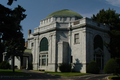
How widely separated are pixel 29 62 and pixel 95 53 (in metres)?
17.9

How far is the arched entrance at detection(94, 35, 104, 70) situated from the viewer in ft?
113

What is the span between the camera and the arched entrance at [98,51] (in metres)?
34.5

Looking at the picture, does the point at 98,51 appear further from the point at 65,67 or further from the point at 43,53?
the point at 43,53

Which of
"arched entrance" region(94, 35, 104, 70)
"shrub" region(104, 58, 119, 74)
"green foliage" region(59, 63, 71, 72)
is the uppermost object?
"arched entrance" region(94, 35, 104, 70)

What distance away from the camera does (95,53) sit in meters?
34.2

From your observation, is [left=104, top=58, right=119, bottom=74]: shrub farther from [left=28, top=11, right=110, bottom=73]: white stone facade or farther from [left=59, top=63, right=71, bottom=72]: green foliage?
[left=59, top=63, right=71, bottom=72]: green foliage

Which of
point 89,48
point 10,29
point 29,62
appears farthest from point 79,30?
point 10,29

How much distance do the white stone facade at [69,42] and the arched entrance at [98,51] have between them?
27.2 inches

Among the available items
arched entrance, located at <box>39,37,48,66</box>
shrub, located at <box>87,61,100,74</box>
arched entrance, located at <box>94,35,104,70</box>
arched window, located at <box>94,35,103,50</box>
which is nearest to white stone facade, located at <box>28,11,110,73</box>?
arched entrance, located at <box>39,37,48,66</box>

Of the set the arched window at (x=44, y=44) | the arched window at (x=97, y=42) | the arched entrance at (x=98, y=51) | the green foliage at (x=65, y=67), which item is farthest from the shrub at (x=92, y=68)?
the arched window at (x=44, y=44)

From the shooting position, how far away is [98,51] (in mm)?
34906

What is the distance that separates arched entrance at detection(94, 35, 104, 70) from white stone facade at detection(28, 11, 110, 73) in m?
0.69

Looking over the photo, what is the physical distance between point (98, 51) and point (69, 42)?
6.50m

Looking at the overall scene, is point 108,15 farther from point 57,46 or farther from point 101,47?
point 57,46
